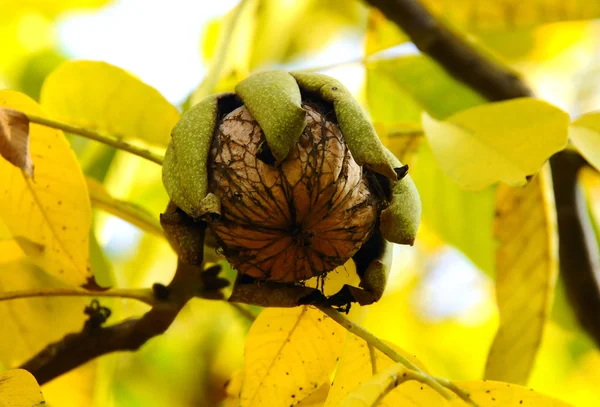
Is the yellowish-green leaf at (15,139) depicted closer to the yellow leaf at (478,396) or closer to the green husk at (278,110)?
the green husk at (278,110)

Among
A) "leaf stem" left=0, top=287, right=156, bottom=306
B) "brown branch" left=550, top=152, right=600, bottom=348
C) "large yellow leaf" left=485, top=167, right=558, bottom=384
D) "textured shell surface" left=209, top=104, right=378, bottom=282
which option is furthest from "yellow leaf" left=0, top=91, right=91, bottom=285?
"brown branch" left=550, top=152, right=600, bottom=348

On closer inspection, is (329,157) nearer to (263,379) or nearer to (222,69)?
(263,379)

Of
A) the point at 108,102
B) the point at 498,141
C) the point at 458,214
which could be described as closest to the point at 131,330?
the point at 108,102

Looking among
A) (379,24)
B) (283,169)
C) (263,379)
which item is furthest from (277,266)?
(379,24)

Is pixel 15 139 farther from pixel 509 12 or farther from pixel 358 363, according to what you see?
pixel 509 12

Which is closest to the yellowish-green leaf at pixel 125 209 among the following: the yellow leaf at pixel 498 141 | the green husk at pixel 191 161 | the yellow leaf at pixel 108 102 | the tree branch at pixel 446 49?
the yellow leaf at pixel 108 102

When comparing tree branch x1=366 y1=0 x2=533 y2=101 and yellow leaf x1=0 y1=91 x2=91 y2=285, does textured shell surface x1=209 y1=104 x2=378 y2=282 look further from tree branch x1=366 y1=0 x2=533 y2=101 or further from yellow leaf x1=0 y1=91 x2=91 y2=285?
tree branch x1=366 y1=0 x2=533 y2=101
